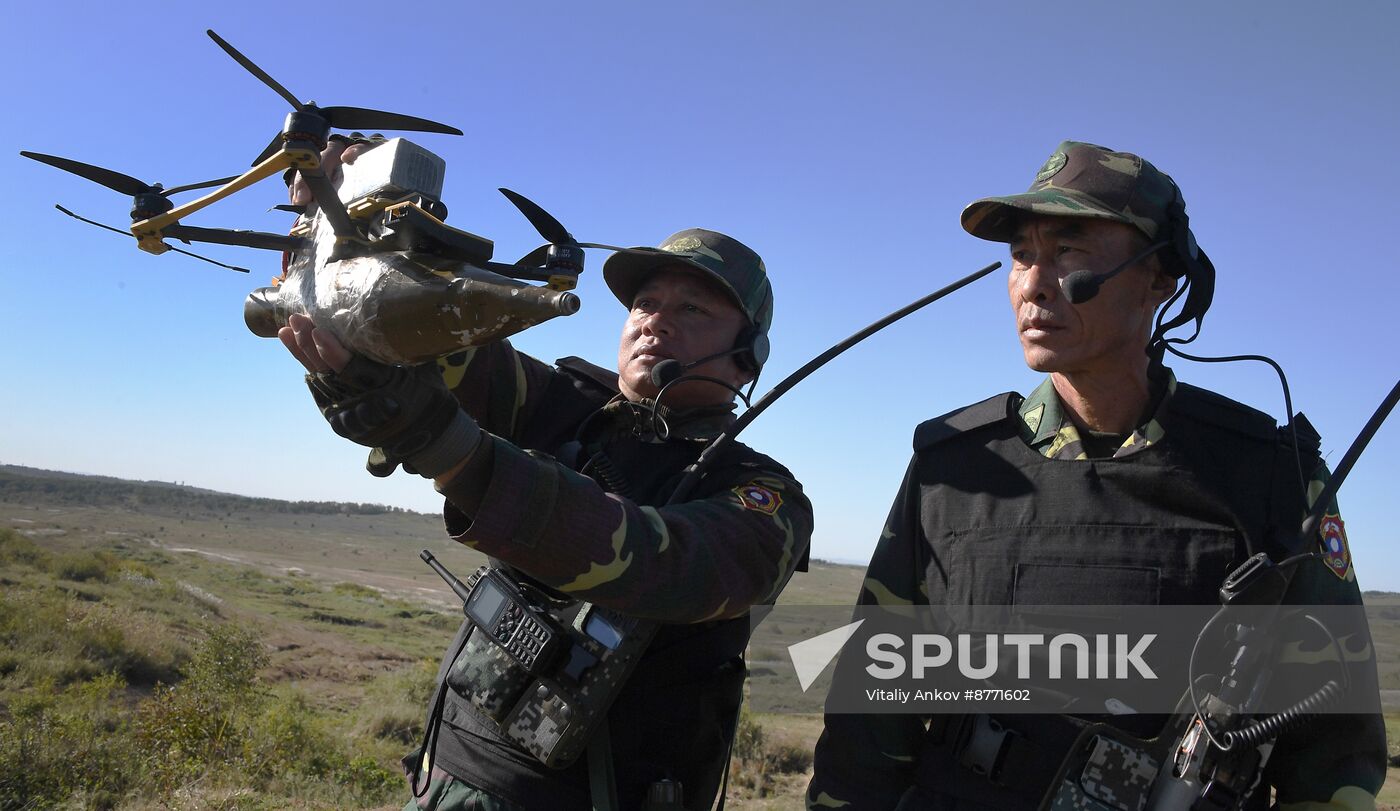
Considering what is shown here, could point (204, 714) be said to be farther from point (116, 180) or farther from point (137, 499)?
point (137, 499)

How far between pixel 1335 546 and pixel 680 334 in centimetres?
222

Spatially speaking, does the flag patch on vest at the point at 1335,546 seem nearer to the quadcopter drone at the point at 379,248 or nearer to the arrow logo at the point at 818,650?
the arrow logo at the point at 818,650

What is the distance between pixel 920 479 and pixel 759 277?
3.98 ft

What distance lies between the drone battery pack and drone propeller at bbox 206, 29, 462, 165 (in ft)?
0.25

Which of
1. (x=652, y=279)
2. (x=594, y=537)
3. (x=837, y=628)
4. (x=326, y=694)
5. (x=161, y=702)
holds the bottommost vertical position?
(x=326, y=694)

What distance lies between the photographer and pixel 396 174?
2.20m

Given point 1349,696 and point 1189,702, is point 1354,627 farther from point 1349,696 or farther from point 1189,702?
point 1189,702

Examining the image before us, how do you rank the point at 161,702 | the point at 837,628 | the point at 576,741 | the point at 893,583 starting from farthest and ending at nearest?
1. the point at 161,702
2. the point at 837,628
3. the point at 893,583
4. the point at 576,741

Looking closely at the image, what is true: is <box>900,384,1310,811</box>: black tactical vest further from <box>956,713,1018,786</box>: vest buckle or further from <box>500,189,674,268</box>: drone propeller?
<box>500,189,674,268</box>: drone propeller

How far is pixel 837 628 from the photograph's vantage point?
3322mm

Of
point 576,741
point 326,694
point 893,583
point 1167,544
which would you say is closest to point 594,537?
point 576,741

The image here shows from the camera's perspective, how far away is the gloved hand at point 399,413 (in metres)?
2.04

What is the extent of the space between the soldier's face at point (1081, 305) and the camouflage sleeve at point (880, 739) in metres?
0.73

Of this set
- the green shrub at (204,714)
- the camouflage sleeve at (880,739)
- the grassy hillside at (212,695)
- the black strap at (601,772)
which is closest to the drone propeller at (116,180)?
the black strap at (601,772)
